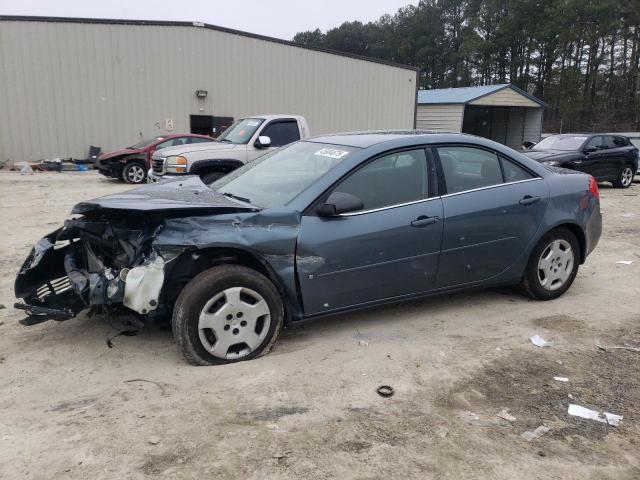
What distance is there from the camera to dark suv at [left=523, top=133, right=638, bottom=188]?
1402 cm

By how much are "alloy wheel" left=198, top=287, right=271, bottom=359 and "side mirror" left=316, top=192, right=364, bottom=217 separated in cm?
76

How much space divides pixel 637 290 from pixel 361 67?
21452mm

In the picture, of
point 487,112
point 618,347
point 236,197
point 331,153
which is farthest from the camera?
point 487,112

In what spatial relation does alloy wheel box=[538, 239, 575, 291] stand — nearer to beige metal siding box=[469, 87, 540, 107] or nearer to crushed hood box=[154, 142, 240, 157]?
crushed hood box=[154, 142, 240, 157]

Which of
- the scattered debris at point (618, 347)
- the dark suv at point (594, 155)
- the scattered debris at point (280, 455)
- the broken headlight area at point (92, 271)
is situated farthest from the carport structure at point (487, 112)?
the scattered debris at point (280, 455)

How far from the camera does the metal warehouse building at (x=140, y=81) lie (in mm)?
19781

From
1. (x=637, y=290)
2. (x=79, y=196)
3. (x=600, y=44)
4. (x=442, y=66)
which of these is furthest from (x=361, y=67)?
(x=442, y=66)

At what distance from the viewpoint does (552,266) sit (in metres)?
5.07

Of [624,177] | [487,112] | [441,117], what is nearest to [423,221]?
[624,177]

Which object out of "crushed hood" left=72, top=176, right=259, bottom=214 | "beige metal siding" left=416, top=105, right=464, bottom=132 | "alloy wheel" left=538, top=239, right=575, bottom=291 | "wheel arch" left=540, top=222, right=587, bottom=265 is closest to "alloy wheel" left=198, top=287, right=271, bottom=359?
"crushed hood" left=72, top=176, right=259, bottom=214

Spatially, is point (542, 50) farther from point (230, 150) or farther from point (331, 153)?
point (331, 153)

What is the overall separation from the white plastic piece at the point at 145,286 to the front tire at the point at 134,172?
1228 cm

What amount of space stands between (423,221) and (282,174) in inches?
48.0

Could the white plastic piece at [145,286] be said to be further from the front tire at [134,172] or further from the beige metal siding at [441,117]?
the beige metal siding at [441,117]
